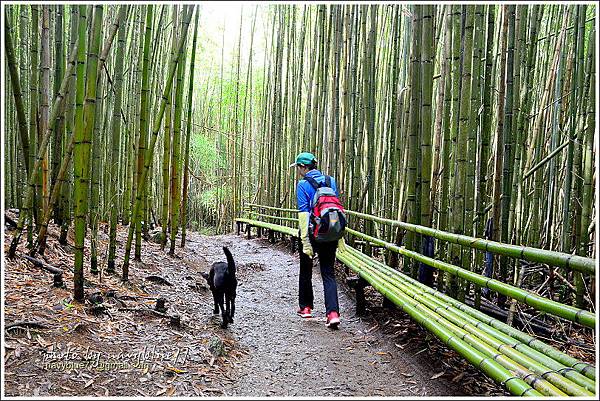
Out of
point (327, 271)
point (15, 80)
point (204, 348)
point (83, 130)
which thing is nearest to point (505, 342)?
point (204, 348)

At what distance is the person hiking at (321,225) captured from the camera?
3148 millimetres

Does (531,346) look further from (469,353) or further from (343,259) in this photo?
(343,259)

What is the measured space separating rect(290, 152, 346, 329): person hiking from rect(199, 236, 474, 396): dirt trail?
0.22m

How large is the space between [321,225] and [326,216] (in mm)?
62

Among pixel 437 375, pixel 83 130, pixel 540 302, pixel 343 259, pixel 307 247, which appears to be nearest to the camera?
pixel 540 302

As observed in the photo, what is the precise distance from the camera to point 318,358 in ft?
8.68

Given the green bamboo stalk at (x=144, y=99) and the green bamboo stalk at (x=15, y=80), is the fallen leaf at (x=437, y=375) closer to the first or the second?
the green bamboo stalk at (x=144, y=99)

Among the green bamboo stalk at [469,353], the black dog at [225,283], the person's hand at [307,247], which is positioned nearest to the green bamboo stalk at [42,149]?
the black dog at [225,283]

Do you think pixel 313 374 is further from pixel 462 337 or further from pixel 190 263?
pixel 190 263

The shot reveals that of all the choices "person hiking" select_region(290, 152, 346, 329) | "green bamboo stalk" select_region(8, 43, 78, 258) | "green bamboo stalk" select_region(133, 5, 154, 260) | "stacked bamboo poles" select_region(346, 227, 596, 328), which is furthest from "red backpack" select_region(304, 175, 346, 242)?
"green bamboo stalk" select_region(8, 43, 78, 258)

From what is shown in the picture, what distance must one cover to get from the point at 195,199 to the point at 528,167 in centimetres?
1099

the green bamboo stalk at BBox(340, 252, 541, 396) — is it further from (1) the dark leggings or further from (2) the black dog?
(2) the black dog

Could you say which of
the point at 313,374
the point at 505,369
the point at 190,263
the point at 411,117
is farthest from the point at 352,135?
the point at 505,369

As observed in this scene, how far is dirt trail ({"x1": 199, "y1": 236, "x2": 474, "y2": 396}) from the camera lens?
88.3 inches
